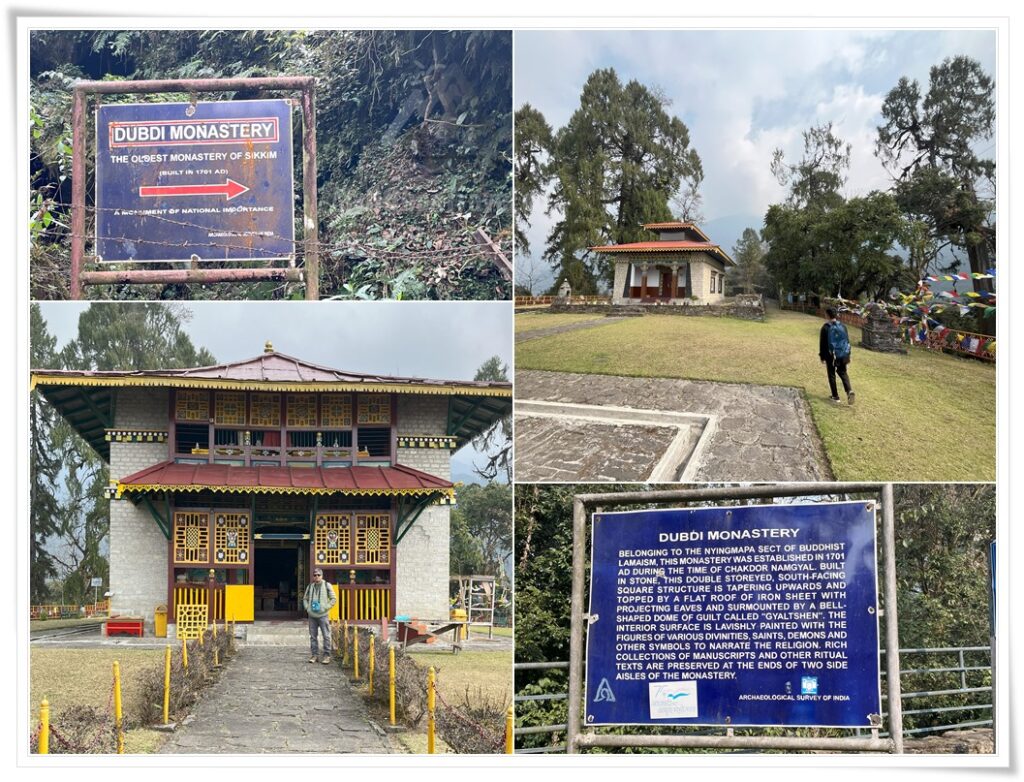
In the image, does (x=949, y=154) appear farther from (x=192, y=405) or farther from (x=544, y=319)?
(x=192, y=405)

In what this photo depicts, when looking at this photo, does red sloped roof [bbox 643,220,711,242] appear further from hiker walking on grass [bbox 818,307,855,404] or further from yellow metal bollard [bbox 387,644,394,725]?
yellow metal bollard [bbox 387,644,394,725]

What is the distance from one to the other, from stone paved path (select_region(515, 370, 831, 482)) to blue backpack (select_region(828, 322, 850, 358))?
1.66 ft

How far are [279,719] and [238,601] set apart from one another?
2.93 m

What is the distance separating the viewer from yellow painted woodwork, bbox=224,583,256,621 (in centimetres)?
998

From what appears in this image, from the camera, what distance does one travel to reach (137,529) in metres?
10.2

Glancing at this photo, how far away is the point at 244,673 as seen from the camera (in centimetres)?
858

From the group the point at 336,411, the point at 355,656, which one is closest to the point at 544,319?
the point at 336,411

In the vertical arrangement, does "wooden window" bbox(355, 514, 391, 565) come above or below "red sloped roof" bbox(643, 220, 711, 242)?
below

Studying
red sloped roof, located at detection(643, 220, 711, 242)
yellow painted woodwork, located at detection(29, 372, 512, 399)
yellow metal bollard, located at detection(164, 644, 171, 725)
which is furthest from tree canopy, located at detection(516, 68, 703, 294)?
yellow metal bollard, located at detection(164, 644, 171, 725)

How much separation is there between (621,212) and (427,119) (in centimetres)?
220

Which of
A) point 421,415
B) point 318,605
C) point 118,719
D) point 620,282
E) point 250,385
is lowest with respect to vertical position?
point 118,719

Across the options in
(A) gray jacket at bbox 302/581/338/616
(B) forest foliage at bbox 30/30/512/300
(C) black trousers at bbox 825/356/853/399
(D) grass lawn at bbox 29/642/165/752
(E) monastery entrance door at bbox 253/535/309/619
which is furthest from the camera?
(E) monastery entrance door at bbox 253/535/309/619
